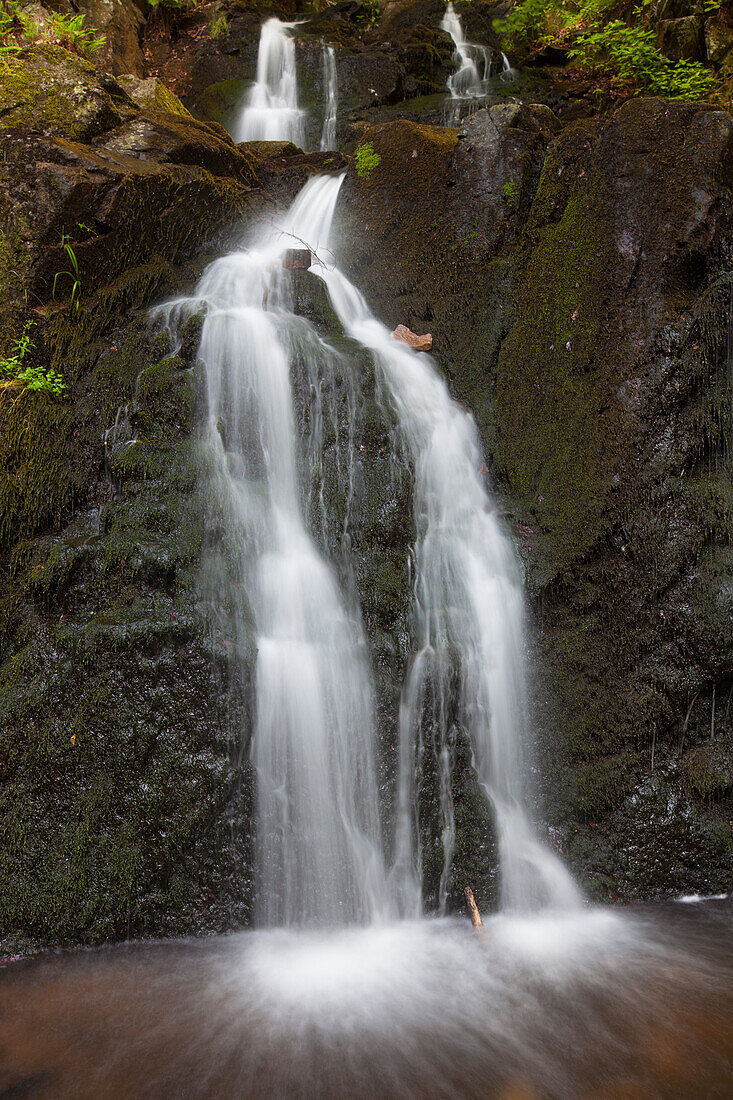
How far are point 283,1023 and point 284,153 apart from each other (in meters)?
9.07

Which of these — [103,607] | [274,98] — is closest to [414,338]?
[103,607]

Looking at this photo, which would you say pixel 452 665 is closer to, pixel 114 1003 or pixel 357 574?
pixel 357 574

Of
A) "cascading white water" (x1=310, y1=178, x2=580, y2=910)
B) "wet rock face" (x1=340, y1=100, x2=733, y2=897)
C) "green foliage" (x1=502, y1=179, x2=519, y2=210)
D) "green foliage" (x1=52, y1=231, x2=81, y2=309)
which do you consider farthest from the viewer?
"green foliage" (x1=502, y1=179, x2=519, y2=210)

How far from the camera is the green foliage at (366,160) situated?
674 centimetres

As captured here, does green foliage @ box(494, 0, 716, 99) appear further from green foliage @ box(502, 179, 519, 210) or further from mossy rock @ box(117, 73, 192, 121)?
mossy rock @ box(117, 73, 192, 121)

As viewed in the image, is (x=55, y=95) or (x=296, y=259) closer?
(x=55, y=95)

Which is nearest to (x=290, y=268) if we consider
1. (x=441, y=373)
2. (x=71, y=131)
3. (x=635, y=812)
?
(x=441, y=373)

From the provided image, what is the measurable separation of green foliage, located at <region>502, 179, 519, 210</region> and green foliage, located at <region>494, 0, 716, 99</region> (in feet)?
10.2

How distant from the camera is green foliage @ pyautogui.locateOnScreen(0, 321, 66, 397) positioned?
4469mm

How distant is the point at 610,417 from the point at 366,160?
4322 mm

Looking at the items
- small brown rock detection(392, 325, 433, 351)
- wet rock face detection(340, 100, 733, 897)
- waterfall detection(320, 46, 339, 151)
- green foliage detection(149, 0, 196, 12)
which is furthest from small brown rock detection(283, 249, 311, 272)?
green foliage detection(149, 0, 196, 12)

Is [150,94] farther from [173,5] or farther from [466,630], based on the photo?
[466,630]

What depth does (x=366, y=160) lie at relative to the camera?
680 cm

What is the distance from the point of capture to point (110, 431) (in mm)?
4488
